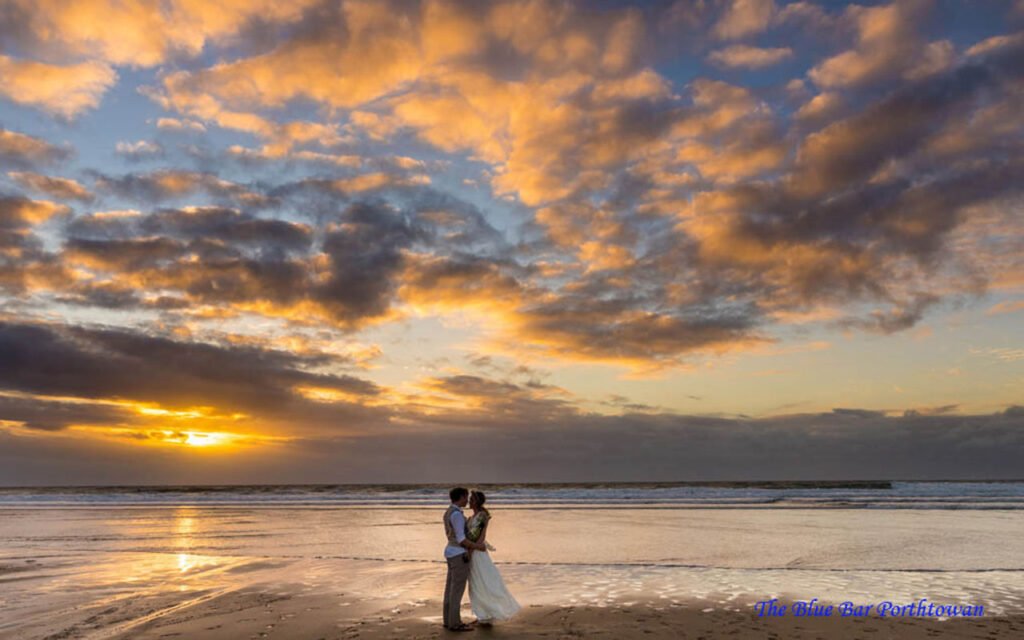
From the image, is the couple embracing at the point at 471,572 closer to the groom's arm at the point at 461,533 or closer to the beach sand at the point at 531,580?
the groom's arm at the point at 461,533

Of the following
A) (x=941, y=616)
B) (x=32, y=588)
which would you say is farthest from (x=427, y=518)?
(x=941, y=616)

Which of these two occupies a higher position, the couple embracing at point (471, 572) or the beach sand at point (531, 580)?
the couple embracing at point (471, 572)

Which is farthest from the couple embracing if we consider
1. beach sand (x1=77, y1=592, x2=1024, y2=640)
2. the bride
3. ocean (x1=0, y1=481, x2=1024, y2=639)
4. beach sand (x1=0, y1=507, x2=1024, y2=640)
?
ocean (x1=0, y1=481, x2=1024, y2=639)

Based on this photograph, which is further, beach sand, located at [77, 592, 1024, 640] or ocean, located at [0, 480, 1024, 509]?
ocean, located at [0, 480, 1024, 509]

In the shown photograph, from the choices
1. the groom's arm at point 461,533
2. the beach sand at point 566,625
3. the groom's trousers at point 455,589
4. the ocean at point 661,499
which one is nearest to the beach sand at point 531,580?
the beach sand at point 566,625

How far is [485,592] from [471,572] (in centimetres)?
41

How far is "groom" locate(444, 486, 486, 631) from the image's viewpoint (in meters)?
11.8

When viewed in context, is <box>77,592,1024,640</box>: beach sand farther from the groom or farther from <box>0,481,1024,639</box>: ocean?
<box>0,481,1024,639</box>: ocean

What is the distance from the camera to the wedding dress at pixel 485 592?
12.0 metres

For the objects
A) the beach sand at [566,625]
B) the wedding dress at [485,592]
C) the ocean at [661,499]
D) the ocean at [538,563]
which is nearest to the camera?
the beach sand at [566,625]

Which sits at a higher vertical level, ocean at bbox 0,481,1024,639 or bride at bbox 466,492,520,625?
bride at bbox 466,492,520,625

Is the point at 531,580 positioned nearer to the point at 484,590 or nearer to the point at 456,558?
the point at 484,590

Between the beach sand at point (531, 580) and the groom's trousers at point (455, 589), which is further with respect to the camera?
the beach sand at point (531, 580)

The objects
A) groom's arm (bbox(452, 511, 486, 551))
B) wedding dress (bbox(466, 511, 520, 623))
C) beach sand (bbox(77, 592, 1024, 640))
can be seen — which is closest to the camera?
beach sand (bbox(77, 592, 1024, 640))
